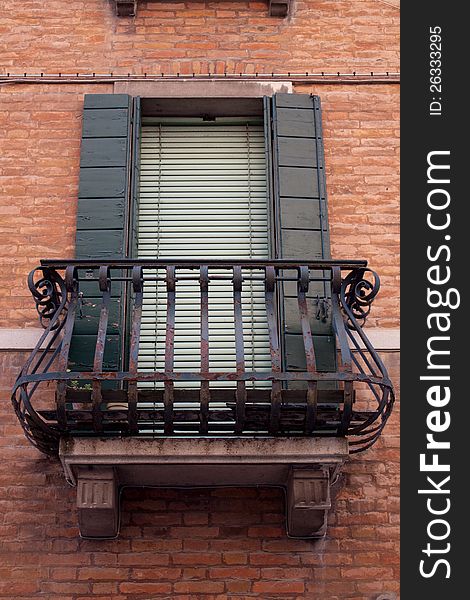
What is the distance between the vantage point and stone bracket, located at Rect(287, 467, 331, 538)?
20.8ft

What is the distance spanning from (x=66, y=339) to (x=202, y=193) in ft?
6.91

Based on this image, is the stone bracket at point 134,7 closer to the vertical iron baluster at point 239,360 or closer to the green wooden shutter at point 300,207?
the green wooden shutter at point 300,207

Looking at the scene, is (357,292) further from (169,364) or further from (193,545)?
(193,545)

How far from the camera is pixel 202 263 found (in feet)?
21.3

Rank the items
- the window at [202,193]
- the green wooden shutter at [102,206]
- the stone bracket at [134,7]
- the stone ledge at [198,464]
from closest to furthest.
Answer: the stone ledge at [198,464] < the green wooden shutter at [102,206] < the window at [202,193] < the stone bracket at [134,7]

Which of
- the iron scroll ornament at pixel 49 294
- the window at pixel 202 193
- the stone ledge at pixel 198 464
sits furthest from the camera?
the window at pixel 202 193

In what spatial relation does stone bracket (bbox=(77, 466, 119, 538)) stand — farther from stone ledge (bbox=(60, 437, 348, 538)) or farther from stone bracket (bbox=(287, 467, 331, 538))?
stone bracket (bbox=(287, 467, 331, 538))

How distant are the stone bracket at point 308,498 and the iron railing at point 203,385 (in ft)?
0.85

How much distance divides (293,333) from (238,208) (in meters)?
1.35

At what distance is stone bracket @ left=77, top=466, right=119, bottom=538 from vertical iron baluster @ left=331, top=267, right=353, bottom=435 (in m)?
1.41

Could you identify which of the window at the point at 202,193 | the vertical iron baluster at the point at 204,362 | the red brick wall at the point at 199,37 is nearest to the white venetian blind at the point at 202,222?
the window at the point at 202,193

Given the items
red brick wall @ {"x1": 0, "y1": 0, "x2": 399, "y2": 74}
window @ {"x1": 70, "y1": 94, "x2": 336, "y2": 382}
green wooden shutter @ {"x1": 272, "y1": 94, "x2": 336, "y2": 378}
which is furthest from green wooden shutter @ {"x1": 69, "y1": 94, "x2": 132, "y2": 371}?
green wooden shutter @ {"x1": 272, "y1": 94, "x2": 336, "y2": 378}

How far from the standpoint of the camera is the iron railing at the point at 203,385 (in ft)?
19.9

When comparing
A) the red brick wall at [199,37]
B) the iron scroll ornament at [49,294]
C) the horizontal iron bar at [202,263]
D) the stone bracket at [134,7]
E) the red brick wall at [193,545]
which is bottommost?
the red brick wall at [193,545]
